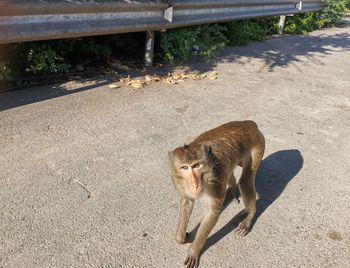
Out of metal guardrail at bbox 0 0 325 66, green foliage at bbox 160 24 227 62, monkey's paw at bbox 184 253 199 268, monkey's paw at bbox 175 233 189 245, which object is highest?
metal guardrail at bbox 0 0 325 66

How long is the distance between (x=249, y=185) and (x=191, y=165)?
926 millimetres

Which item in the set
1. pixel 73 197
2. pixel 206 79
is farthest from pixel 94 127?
pixel 206 79

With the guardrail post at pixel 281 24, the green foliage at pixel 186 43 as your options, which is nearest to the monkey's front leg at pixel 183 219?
the green foliage at pixel 186 43

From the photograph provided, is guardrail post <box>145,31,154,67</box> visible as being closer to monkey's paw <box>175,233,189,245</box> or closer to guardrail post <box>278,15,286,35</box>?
monkey's paw <box>175,233,189,245</box>

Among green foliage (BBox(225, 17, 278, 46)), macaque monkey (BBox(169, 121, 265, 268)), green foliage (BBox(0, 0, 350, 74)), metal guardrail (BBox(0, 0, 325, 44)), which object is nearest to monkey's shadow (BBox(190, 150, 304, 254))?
macaque monkey (BBox(169, 121, 265, 268))

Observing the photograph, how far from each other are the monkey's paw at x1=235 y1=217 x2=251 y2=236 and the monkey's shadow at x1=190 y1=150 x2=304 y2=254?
57 mm

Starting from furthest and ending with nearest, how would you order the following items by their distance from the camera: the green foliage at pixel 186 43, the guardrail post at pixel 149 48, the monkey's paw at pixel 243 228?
the green foliage at pixel 186 43 < the guardrail post at pixel 149 48 < the monkey's paw at pixel 243 228

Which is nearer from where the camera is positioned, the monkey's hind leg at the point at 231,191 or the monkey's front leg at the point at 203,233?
the monkey's front leg at the point at 203,233

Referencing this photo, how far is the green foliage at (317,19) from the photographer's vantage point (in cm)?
1106

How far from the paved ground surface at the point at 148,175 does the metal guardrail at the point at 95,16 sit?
2.35 feet

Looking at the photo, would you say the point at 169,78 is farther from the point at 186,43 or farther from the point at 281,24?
the point at 281,24

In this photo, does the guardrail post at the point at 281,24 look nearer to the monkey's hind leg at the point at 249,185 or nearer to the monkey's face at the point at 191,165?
the monkey's hind leg at the point at 249,185

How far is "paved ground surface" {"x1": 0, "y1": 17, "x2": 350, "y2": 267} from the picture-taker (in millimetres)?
2842

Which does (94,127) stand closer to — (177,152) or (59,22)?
(59,22)
